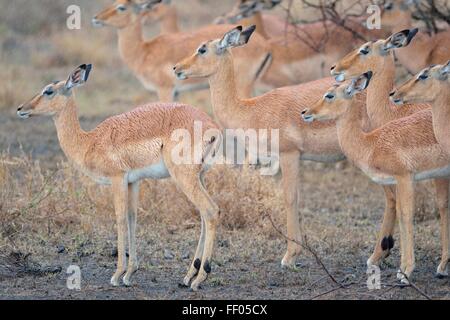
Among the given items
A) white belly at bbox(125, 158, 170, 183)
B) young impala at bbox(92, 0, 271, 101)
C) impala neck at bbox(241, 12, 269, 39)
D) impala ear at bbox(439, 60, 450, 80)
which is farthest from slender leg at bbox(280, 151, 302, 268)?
impala neck at bbox(241, 12, 269, 39)

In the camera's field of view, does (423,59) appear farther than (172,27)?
No

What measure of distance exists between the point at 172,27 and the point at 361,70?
276 inches

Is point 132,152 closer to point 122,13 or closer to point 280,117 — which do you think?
point 280,117

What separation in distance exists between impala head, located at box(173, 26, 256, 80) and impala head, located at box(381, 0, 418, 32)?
2818 millimetres

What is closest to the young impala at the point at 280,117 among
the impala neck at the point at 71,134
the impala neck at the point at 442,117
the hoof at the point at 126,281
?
the impala neck at the point at 71,134

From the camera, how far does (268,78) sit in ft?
40.5

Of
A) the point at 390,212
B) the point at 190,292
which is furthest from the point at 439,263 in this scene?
the point at 190,292

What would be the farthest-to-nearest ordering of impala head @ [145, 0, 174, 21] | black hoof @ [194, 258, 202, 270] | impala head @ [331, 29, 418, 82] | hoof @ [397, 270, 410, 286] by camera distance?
impala head @ [145, 0, 174, 21], impala head @ [331, 29, 418, 82], black hoof @ [194, 258, 202, 270], hoof @ [397, 270, 410, 286]

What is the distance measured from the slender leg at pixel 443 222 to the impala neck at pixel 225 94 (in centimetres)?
150

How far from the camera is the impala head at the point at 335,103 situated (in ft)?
24.2

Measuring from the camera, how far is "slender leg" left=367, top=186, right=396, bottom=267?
7949 millimetres

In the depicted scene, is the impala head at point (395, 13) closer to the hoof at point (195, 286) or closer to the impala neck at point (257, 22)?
the impala neck at point (257, 22)

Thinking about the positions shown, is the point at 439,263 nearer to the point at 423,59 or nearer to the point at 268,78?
the point at 423,59

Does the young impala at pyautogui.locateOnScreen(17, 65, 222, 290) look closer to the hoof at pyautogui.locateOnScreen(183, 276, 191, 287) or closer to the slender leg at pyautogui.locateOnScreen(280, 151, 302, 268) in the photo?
the hoof at pyautogui.locateOnScreen(183, 276, 191, 287)
